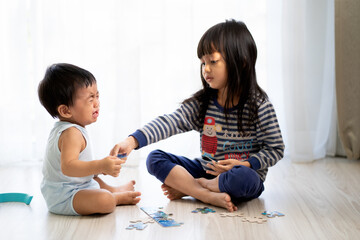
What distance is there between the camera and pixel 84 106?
165 centimetres

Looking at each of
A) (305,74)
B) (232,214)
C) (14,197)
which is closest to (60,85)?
(14,197)

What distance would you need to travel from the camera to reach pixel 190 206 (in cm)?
174

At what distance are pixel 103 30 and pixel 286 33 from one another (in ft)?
3.52

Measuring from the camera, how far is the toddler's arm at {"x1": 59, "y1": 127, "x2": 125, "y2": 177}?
59.9 inches

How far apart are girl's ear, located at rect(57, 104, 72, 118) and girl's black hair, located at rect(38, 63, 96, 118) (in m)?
0.01

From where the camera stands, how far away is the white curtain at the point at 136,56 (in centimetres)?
256

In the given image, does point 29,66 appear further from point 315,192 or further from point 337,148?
point 337,148

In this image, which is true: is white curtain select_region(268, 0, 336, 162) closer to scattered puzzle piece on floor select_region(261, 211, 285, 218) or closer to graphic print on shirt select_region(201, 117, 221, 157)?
graphic print on shirt select_region(201, 117, 221, 157)

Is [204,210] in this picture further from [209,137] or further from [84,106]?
[84,106]

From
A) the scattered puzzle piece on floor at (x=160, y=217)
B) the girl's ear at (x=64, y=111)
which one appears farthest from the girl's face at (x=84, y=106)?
the scattered puzzle piece on floor at (x=160, y=217)

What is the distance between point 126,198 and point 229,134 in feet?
1.65

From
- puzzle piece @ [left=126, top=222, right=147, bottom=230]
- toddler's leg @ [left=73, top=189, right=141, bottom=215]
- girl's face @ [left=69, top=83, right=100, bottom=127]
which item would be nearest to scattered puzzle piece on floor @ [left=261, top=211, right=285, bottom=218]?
puzzle piece @ [left=126, top=222, right=147, bottom=230]

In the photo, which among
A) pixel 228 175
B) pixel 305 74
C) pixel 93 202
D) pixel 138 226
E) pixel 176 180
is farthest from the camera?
pixel 305 74

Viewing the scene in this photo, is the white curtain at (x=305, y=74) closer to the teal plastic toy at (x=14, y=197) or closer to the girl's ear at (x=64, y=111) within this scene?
the girl's ear at (x=64, y=111)
